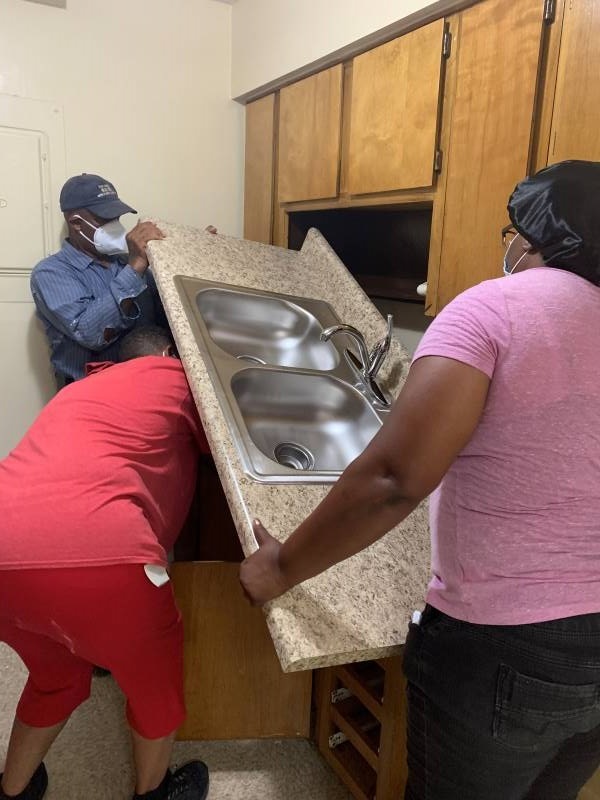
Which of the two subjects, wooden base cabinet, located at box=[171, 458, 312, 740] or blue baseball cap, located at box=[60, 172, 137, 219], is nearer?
wooden base cabinet, located at box=[171, 458, 312, 740]

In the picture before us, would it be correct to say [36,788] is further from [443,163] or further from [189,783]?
[443,163]

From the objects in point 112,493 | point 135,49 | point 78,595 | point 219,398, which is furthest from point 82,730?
point 135,49

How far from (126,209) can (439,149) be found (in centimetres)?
113

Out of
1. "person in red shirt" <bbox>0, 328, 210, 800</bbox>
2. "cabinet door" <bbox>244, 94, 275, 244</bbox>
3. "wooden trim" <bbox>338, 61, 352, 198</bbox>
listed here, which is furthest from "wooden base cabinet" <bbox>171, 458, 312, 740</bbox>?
"cabinet door" <bbox>244, 94, 275, 244</bbox>

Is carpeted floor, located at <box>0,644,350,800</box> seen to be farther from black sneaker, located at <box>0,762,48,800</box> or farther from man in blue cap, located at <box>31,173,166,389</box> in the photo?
man in blue cap, located at <box>31,173,166,389</box>

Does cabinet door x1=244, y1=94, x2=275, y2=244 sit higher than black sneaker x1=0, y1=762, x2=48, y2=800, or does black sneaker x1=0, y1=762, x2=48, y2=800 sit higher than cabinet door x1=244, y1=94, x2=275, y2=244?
cabinet door x1=244, y1=94, x2=275, y2=244

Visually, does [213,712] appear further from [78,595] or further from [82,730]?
[78,595]

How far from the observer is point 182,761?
1529mm

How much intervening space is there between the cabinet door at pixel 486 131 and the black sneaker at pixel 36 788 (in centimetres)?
156

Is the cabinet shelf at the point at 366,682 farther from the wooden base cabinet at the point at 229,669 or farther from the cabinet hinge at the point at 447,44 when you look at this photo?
the cabinet hinge at the point at 447,44

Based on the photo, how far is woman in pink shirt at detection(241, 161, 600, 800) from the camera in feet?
2.06

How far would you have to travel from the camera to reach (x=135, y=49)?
2344 millimetres

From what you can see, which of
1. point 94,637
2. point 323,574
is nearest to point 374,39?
point 323,574

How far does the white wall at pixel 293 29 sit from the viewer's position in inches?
67.1
